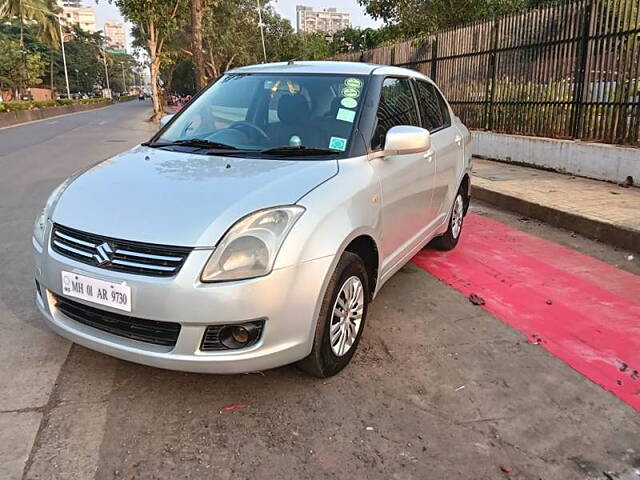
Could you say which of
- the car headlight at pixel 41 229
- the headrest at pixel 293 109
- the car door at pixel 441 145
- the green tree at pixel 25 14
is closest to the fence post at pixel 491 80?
the car door at pixel 441 145

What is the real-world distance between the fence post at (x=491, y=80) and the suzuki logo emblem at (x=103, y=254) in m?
9.71

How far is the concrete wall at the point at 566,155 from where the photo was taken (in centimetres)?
784

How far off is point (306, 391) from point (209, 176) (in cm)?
128

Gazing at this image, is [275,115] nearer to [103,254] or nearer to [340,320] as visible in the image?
[340,320]

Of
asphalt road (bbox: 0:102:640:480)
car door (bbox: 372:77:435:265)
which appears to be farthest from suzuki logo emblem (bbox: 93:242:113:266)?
car door (bbox: 372:77:435:265)

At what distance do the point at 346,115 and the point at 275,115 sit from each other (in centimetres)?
51

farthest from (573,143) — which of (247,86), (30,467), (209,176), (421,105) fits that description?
(30,467)

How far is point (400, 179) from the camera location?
3711mm

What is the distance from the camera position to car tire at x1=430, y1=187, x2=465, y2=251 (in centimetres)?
532

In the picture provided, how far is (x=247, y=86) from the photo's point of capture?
13.5 feet

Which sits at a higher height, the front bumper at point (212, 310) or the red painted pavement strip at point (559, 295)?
the front bumper at point (212, 310)

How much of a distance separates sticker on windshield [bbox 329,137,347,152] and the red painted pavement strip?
1.73m

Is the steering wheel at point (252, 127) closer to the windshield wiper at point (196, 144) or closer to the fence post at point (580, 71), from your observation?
the windshield wiper at point (196, 144)

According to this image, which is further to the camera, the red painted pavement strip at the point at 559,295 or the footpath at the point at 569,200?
the footpath at the point at 569,200
